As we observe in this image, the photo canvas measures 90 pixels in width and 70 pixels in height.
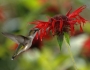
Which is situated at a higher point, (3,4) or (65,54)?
(3,4)

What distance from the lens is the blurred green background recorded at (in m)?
1.54

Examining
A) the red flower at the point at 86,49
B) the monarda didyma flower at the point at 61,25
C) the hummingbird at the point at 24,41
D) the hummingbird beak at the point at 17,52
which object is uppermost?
the monarda didyma flower at the point at 61,25

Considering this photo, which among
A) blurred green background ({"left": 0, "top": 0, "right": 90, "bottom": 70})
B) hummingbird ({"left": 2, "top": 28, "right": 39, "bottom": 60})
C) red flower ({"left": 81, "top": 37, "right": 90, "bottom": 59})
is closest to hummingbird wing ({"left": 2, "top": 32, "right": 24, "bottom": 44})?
hummingbird ({"left": 2, "top": 28, "right": 39, "bottom": 60})

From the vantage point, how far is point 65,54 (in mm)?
1551

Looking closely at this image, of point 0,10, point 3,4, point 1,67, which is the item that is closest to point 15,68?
point 1,67

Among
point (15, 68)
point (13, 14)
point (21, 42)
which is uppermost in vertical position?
point (21, 42)

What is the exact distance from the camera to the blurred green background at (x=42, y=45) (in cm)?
154

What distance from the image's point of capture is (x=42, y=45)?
5.71 ft

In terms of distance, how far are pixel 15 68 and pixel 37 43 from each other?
0.22 meters

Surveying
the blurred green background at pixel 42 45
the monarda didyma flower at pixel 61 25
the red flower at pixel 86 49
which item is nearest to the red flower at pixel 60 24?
the monarda didyma flower at pixel 61 25

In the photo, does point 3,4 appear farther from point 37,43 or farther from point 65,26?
point 65,26

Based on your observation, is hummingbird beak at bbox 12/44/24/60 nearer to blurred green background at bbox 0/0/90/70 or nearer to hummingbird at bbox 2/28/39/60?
hummingbird at bbox 2/28/39/60

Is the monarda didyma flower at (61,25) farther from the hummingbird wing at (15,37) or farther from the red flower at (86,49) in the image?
the red flower at (86,49)

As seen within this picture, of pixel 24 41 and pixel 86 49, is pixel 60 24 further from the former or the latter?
pixel 86 49
